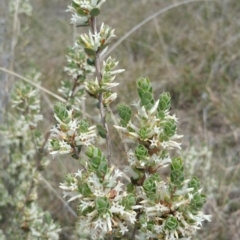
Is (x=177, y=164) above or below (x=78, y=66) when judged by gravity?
below

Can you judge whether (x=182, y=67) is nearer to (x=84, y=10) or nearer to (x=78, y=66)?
(x=78, y=66)

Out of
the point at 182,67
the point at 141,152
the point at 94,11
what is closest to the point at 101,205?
the point at 141,152

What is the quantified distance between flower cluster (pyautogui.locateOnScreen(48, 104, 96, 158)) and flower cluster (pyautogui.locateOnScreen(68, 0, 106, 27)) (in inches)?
7.2

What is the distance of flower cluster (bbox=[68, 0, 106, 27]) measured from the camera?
3.55 feet

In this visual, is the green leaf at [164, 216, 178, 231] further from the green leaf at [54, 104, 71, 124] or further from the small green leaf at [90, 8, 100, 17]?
the small green leaf at [90, 8, 100, 17]

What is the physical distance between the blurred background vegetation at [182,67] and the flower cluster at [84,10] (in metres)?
1.26

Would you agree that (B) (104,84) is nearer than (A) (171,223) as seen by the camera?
No

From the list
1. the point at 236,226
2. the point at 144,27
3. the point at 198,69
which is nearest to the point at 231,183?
the point at 236,226

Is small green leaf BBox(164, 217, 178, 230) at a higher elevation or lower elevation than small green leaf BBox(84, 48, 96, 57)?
lower

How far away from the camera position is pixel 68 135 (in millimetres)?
1089

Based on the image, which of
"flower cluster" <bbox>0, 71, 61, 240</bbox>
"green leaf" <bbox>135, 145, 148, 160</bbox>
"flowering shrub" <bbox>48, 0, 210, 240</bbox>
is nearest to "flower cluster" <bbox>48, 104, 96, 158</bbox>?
"flowering shrub" <bbox>48, 0, 210, 240</bbox>

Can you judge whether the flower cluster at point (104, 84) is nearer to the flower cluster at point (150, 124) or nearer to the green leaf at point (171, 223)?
the flower cluster at point (150, 124)

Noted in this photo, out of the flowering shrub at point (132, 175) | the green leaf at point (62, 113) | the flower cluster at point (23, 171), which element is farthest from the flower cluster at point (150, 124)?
the flower cluster at point (23, 171)

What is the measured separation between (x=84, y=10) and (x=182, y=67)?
2.74 meters
